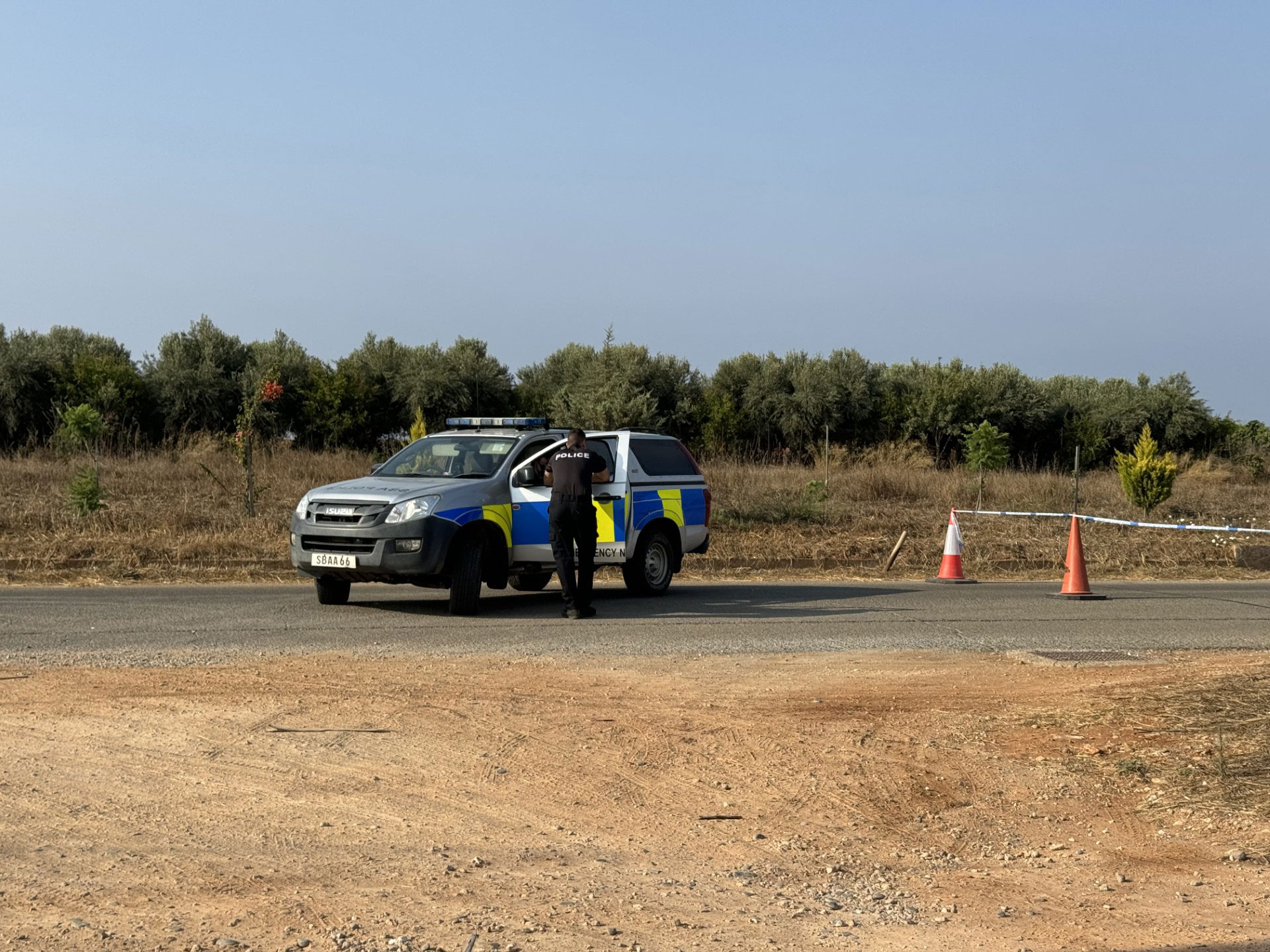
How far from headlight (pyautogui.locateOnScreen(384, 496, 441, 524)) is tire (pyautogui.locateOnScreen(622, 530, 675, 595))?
9.73 ft

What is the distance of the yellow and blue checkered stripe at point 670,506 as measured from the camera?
1541 cm

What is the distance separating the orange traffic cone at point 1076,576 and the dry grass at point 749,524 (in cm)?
322

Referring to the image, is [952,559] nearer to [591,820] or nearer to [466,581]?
[466,581]

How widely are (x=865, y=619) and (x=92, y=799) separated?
8.54m

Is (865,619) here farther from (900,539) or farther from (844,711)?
(900,539)

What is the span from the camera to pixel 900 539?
63.1 feet

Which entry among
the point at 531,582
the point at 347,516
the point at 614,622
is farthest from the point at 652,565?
the point at 347,516

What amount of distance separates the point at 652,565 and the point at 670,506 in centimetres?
73

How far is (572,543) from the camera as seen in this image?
1361 centimetres

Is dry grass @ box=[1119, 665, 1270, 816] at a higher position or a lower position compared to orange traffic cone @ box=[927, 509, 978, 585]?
lower

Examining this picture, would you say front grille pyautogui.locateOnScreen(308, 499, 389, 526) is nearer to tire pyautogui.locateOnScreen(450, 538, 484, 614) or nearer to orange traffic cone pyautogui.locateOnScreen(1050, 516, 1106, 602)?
tire pyautogui.locateOnScreen(450, 538, 484, 614)

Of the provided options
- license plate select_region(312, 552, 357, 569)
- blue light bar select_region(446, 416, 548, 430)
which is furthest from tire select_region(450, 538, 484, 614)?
blue light bar select_region(446, 416, 548, 430)

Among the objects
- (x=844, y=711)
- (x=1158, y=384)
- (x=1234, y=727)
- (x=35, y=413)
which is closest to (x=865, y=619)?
(x=844, y=711)

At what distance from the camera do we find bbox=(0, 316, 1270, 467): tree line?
40.2 m
